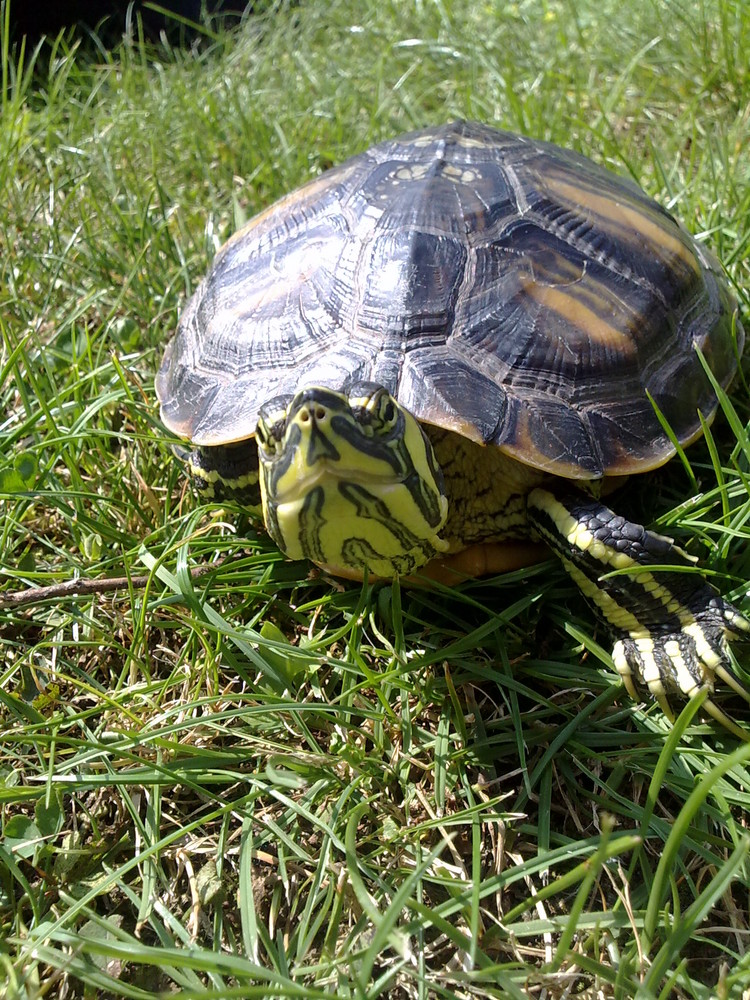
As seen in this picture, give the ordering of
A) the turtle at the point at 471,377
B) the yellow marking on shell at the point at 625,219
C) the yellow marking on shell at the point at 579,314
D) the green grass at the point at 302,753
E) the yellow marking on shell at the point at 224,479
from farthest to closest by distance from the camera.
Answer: the yellow marking on shell at the point at 625,219
the yellow marking on shell at the point at 224,479
the yellow marking on shell at the point at 579,314
the turtle at the point at 471,377
the green grass at the point at 302,753

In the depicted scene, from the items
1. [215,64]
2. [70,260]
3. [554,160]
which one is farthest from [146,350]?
[215,64]

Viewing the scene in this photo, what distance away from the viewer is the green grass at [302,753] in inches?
49.0

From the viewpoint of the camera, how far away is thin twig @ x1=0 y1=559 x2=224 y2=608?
1829 mm

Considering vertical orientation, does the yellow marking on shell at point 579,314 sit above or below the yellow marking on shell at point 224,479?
above

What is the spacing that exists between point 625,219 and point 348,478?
1359 millimetres

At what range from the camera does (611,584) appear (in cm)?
168

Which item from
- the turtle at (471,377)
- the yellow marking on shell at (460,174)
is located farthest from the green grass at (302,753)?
the yellow marking on shell at (460,174)

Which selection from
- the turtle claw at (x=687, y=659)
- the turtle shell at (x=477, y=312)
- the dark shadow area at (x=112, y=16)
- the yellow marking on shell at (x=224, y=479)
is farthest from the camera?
the dark shadow area at (x=112, y=16)

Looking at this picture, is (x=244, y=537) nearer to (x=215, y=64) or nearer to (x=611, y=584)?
(x=611, y=584)

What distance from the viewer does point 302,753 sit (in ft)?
4.84

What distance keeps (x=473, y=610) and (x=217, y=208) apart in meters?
2.42

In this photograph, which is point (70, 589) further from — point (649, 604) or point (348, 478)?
point (649, 604)

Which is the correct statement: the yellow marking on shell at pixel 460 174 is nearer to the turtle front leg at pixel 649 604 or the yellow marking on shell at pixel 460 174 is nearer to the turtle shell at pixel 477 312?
the turtle shell at pixel 477 312

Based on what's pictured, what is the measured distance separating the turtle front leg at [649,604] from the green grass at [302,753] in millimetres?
88
